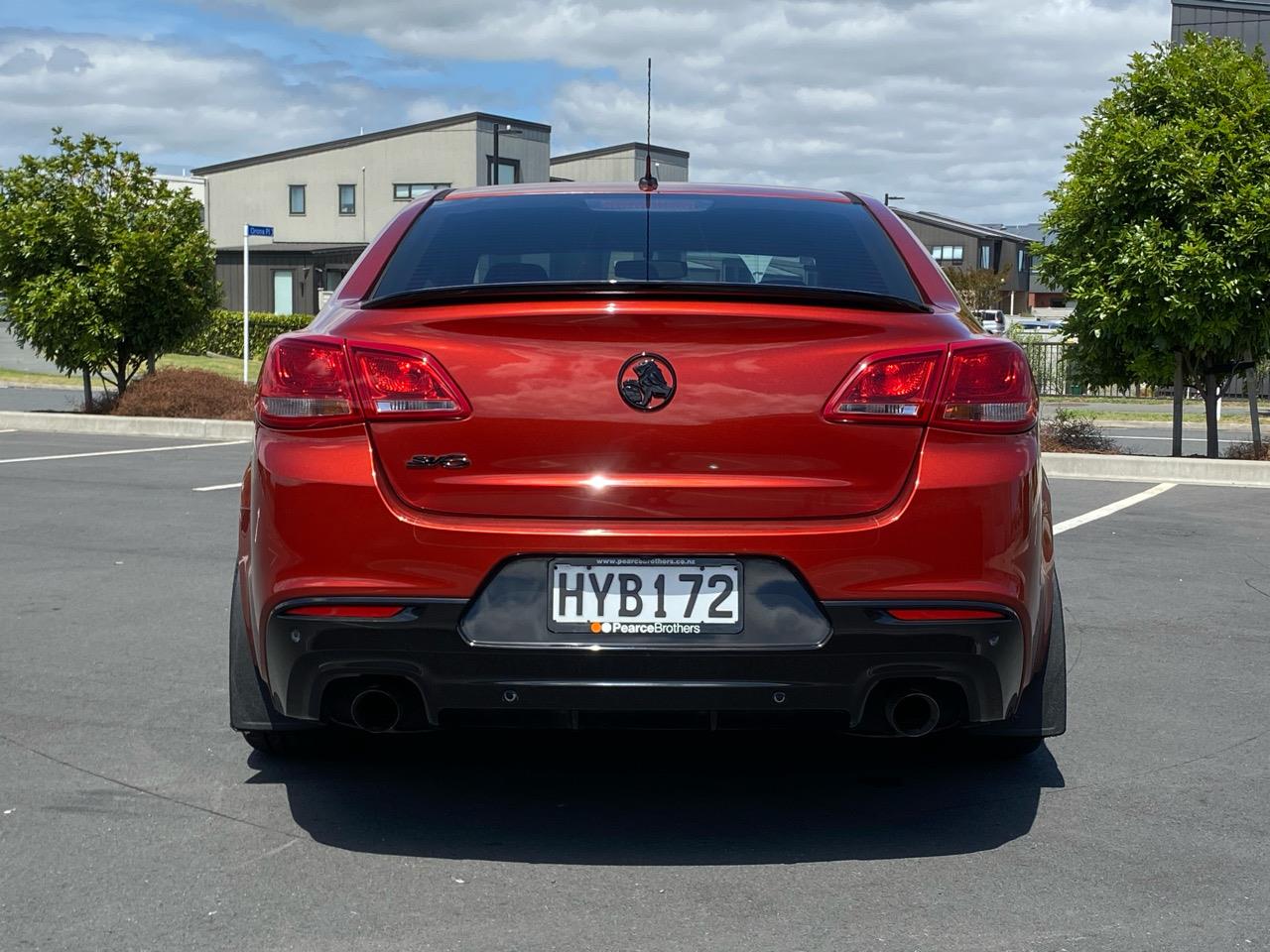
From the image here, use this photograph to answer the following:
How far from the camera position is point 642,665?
352 cm

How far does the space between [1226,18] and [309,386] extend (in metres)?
44.7

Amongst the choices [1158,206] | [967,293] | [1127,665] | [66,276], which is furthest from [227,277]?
[1127,665]

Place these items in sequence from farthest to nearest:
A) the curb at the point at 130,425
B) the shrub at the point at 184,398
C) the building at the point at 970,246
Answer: the building at the point at 970,246 < the shrub at the point at 184,398 < the curb at the point at 130,425

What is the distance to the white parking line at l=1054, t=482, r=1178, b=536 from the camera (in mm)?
10344

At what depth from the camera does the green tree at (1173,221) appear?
14961 millimetres

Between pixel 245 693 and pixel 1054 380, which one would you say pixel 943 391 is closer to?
pixel 245 693

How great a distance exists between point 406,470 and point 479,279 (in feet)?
2.08

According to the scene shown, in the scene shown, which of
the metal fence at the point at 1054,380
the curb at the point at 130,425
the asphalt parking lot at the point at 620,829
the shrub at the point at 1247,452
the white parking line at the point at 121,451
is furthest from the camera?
the metal fence at the point at 1054,380

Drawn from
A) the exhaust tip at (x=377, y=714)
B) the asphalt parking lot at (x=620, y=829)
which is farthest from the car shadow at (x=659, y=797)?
the exhaust tip at (x=377, y=714)

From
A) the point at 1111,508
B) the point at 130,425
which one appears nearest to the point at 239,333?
the point at 130,425

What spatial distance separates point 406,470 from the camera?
3557mm

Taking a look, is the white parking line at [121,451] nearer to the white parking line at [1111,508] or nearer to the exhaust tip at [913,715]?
the white parking line at [1111,508]

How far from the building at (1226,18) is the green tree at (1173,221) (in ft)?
96.4

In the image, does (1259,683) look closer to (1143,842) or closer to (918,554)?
(1143,842)
